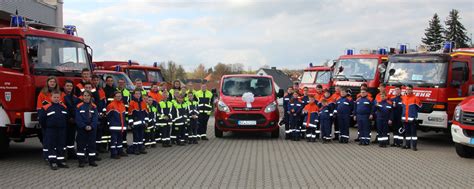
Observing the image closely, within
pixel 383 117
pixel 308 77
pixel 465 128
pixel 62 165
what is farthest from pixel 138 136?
pixel 308 77

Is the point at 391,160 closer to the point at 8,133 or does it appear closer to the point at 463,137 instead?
the point at 463,137

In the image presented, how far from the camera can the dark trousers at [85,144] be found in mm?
9016

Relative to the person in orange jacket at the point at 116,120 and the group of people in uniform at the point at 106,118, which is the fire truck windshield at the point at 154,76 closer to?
the group of people in uniform at the point at 106,118

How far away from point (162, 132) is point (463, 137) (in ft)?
23.1

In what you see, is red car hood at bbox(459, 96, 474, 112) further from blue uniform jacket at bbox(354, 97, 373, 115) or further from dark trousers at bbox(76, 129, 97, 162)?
dark trousers at bbox(76, 129, 97, 162)

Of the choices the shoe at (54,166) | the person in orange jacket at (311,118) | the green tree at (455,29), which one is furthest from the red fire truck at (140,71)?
the green tree at (455,29)

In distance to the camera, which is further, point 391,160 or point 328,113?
point 328,113

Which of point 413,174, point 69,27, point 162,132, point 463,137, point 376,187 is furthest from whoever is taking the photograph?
point 162,132

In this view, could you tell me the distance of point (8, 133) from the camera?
940 centimetres

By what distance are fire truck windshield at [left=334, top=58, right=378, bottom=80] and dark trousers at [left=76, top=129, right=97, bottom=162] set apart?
10274mm

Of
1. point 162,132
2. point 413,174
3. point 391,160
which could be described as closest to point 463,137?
point 391,160

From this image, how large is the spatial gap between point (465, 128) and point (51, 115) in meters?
8.29

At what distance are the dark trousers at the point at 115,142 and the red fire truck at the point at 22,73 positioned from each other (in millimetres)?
1454

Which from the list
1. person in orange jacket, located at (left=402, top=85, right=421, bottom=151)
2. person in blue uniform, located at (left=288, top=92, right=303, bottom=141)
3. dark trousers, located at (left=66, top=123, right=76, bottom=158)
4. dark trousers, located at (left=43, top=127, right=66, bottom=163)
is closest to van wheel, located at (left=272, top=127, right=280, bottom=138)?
person in blue uniform, located at (left=288, top=92, right=303, bottom=141)
